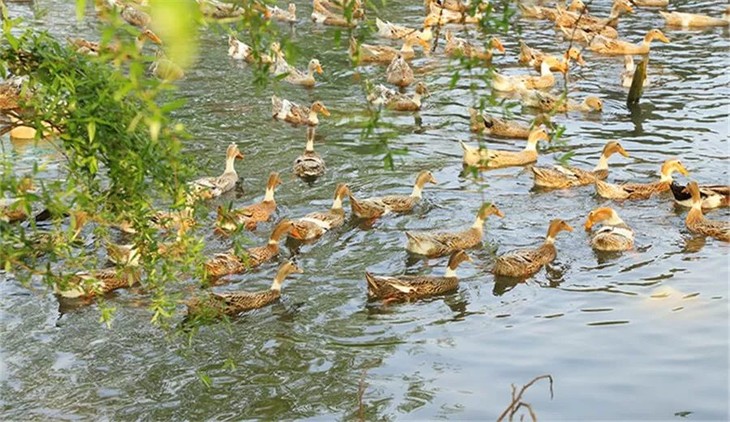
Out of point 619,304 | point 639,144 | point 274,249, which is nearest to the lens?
point 619,304

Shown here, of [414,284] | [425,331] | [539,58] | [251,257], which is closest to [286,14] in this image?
[539,58]

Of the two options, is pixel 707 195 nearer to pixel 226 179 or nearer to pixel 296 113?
pixel 226 179

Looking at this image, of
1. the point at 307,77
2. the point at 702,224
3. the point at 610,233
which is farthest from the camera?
the point at 307,77

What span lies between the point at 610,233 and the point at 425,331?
2.73 meters

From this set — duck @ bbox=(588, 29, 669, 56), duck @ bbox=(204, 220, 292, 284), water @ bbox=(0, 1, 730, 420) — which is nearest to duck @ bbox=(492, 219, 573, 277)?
water @ bbox=(0, 1, 730, 420)

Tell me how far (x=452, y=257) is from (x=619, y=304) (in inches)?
65.0

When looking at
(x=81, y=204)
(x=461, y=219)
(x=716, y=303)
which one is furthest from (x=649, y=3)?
(x=81, y=204)

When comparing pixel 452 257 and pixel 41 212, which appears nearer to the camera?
pixel 452 257

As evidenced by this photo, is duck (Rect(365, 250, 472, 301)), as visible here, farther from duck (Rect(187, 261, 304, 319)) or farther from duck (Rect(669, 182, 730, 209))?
duck (Rect(669, 182, 730, 209))

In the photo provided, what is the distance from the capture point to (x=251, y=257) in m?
11.4

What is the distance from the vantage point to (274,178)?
1301cm

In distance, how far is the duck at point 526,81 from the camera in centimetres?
1823

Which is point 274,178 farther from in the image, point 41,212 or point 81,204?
point 81,204

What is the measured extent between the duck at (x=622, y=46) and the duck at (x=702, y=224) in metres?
8.50
